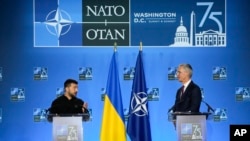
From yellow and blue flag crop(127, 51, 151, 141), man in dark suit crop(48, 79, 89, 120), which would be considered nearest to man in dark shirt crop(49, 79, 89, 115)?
man in dark suit crop(48, 79, 89, 120)

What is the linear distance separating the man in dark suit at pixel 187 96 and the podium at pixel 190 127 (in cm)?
60

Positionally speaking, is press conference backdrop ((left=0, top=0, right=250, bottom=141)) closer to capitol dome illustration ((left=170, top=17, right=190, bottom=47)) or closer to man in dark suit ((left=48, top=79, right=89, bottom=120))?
capitol dome illustration ((left=170, top=17, right=190, bottom=47))

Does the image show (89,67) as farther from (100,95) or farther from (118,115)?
(118,115)

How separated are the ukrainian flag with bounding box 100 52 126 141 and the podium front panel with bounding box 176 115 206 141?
1.60m

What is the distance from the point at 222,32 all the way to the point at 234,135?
16.6 feet

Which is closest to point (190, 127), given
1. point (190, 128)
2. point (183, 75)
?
point (190, 128)

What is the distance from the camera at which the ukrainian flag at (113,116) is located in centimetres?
606

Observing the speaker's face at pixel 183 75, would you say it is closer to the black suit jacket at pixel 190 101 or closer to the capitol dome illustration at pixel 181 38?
the black suit jacket at pixel 190 101

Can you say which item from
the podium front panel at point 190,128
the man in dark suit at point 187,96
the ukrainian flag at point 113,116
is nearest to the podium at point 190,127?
the podium front panel at point 190,128

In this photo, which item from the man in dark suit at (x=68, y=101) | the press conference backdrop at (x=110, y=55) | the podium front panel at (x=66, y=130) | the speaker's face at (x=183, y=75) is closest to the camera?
the podium front panel at (x=66, y=130)

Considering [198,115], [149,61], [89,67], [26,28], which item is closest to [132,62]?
[149,61]

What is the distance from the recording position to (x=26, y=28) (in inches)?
290

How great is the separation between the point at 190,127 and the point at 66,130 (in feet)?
4.45

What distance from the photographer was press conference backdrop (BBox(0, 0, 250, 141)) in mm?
7340
